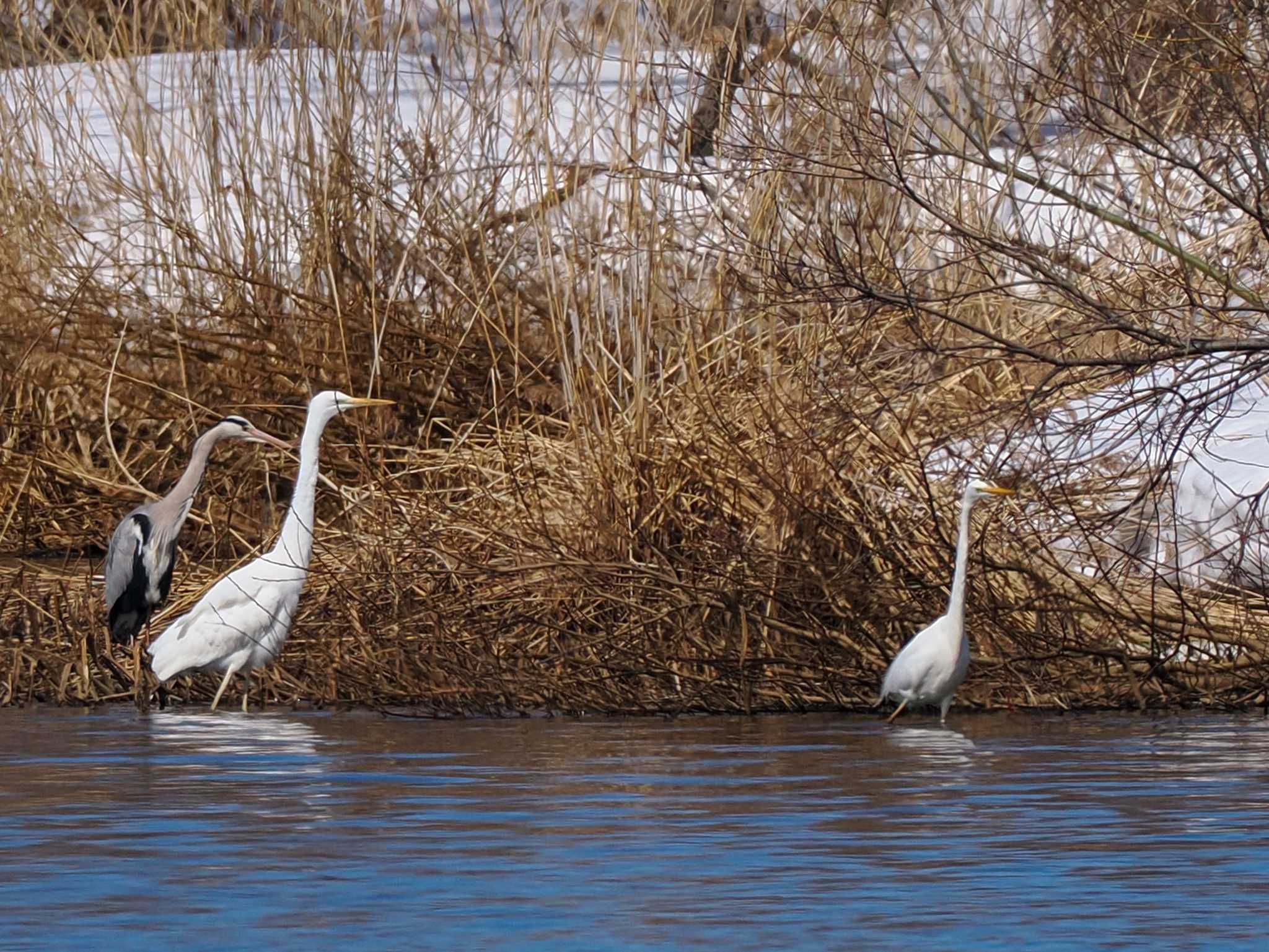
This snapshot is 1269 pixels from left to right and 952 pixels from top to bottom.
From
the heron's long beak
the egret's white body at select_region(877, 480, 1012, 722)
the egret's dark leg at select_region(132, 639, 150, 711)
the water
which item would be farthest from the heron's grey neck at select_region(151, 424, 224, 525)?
the egret's white body at select_region(877, 480, 1012, 722)

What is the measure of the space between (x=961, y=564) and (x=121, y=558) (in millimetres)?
3422

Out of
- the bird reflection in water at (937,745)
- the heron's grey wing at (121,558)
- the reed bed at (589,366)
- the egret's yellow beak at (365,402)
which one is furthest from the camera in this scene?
the egret's yellow beak at (365,402)

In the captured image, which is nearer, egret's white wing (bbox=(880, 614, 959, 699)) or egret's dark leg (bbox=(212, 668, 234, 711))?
egret's white wing (bbox=(880, 614, 959, 699))

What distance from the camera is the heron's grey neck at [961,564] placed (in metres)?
8.59

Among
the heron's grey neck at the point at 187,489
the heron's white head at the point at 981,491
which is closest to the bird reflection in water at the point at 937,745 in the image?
the heron's white head at the point at 981,491

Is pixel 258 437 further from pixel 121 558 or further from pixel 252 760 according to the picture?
pixel 252 760

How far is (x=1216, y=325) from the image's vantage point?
9133 millimetres

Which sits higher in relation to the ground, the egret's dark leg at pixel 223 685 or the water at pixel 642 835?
the egret's dark leg at pixel 223 685

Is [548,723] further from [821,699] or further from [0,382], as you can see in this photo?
[0,382]

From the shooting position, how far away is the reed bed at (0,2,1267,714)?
9.17 m

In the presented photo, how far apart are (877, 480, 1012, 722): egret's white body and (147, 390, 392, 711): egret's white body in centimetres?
239

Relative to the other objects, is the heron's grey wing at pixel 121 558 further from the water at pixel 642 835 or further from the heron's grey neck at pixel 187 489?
the water at pixel 642 835

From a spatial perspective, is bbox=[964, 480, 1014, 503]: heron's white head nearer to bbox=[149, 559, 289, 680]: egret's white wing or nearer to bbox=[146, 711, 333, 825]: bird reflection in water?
bbox=[146, 711, 333, 825]: bird reflection in water

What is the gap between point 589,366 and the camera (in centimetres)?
1001
